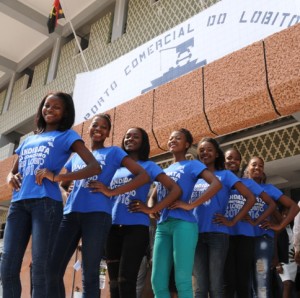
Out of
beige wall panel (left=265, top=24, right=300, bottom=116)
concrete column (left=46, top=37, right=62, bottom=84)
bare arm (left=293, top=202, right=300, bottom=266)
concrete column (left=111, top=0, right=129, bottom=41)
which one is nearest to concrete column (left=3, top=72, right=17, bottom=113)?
concrete column (left=46, top=37, right=62, bottom=84)

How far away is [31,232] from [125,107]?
11.9 ft

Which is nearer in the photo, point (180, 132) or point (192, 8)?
point (180, 132)

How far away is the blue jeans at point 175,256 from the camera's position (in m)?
2.36

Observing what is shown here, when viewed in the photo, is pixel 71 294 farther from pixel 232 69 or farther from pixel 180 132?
pixel 232 69

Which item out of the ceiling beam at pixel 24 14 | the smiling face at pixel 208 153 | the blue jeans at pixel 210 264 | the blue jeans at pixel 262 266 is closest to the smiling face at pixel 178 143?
the smiling face at pixel 208 153

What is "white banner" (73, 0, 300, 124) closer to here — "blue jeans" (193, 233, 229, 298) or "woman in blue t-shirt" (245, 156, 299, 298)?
"woman in blue t-shirt" (245, 156, 299, 298)

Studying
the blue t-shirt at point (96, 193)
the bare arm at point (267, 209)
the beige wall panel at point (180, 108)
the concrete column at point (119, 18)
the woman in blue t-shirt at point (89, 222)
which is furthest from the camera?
the concrete column at point (119, 18)

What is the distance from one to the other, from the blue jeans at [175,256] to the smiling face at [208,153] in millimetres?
681

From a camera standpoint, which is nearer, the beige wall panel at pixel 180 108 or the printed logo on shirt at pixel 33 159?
the printed logo on shirt at pixel 33 159

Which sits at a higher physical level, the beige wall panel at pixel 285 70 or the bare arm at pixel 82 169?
the beige wall panel at pixel 285 70

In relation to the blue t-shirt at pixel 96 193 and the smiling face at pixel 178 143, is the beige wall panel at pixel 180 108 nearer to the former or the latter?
the smiling face at pixel 178 143

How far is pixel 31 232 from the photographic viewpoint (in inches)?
75.4

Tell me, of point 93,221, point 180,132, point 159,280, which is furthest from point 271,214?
point 93,221

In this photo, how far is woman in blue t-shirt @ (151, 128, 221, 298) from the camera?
2.38 metres
